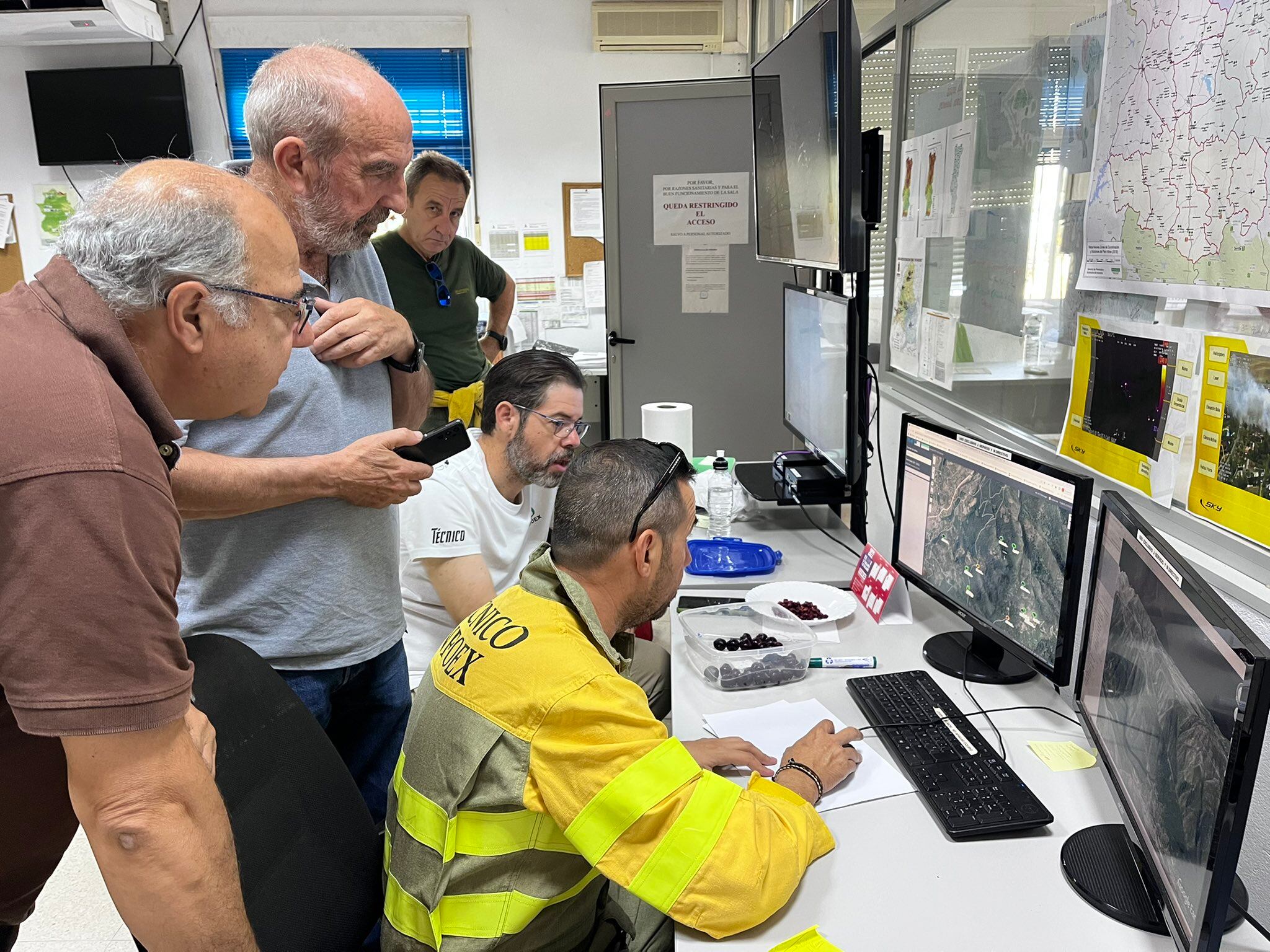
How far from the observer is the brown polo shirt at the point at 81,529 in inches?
26.1

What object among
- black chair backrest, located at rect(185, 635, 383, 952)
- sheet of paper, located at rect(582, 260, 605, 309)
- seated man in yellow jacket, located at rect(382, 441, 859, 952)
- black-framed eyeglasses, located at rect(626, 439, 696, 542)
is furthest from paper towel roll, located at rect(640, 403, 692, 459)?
sheet of paper, located at rect(582, 260, 605, 309)

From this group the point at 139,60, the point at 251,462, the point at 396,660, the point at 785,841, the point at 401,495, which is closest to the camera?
the point at 785,841

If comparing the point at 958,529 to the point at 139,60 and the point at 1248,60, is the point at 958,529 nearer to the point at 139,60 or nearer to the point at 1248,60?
the point at 1248,60

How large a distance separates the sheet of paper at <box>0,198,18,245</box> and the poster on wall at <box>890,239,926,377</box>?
15.9 feet

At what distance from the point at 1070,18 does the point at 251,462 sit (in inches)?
64.8

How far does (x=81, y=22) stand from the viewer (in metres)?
4.03

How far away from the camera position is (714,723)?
1312 millimetres

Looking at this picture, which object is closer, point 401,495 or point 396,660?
point 401,495

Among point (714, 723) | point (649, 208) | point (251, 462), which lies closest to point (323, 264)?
point (251, 462)

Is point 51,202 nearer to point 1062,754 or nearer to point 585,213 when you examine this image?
point 585,213

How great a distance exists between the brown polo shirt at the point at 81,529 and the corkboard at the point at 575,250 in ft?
13.9

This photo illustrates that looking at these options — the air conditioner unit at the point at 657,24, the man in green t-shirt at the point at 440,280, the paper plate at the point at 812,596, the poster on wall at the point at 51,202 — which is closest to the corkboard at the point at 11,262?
the poster on wall at the point at 51,202

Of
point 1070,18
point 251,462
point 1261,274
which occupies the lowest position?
point 251,462

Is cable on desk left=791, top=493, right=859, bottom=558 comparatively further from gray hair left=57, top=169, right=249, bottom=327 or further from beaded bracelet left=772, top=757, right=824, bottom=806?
gray hair left=57, top=169, right=249, bottom=327
